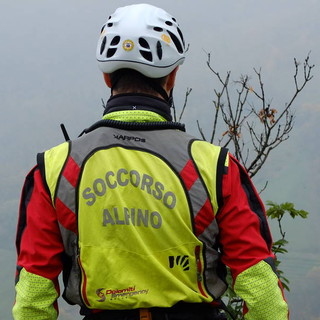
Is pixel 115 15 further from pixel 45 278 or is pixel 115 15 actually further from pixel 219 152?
pixel 45 278

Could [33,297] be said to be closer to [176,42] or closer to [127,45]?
[127,45]

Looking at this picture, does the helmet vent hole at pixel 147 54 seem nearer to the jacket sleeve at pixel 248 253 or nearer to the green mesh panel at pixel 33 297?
the jacket sleeve at pixel 248 253

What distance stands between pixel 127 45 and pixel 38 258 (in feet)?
2.88

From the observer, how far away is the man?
1.93m

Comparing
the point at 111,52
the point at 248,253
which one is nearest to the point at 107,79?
the point at 111,52

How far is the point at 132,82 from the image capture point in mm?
2148

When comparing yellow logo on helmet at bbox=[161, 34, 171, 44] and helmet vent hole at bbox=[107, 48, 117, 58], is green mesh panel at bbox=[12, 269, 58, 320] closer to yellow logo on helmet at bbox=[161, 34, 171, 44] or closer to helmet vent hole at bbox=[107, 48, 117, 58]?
helmet vent hole at bbox=[107, 48, 117, 58]

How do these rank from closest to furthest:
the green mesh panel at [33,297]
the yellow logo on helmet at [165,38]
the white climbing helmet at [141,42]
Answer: the green mesh panel at [33,297] → the white climbing helmet at [141,42] → the yellow logo on helmet at [165,38]

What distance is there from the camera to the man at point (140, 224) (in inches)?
75.8

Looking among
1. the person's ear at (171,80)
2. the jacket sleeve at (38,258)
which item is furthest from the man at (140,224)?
the person's ear at (171,80)

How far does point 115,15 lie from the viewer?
2.36 metres

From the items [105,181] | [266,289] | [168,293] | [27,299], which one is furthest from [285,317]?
[27,299]

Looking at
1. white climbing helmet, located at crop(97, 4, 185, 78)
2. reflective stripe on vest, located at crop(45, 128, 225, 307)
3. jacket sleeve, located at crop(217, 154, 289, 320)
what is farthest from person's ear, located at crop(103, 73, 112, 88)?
jacket sleeve, located at crop(217, 154, 289, 320)

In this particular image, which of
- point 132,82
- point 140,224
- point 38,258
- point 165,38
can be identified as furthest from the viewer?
point 165,38
